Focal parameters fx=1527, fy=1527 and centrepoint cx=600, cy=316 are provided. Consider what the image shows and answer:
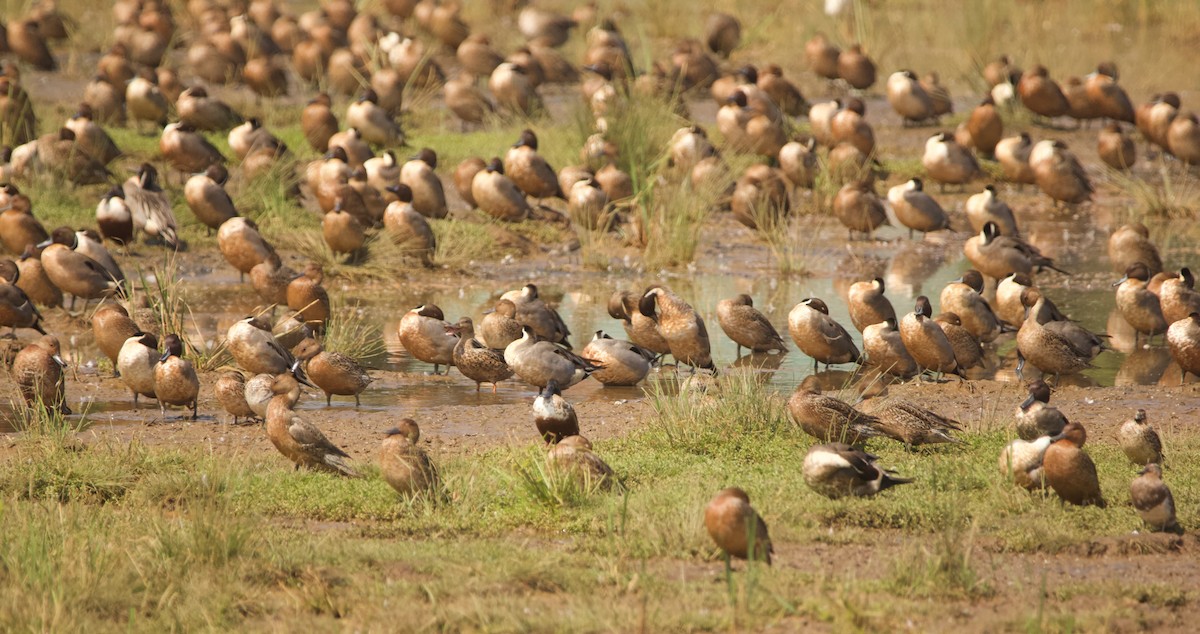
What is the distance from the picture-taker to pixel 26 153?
607 inches

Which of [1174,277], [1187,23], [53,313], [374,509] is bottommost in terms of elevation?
[53,313]

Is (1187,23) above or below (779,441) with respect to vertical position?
above

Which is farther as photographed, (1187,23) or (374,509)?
(1187,23)

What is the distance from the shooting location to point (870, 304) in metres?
11.5

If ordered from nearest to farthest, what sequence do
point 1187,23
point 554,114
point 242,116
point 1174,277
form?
point 1174,277 → point 242,116 → point 554,114 → point 1187,23

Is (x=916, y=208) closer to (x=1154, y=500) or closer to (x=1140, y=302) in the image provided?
(x=1140, y=302)

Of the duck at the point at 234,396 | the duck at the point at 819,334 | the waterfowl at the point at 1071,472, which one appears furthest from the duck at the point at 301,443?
the duck at the point at 819,334

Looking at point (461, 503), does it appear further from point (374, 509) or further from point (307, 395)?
point (307, 395)

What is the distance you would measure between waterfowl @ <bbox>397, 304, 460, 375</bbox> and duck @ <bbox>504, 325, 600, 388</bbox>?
67 cm

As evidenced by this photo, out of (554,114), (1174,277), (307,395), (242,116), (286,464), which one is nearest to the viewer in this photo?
(286,464)

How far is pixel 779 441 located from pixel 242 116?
12.6 metres

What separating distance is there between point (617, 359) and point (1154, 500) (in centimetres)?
431

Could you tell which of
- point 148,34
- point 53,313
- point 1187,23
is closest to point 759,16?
point 1187,23

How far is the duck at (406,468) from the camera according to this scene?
24.1ft
